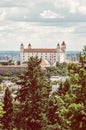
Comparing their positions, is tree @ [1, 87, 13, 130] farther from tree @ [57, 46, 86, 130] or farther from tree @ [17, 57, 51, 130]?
tree @ [57, 46, 86, 130]

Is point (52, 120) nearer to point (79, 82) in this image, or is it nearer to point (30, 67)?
point (30, 67)

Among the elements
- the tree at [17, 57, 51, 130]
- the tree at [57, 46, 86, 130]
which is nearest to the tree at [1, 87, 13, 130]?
the tree at [17, 57, 51, 130]

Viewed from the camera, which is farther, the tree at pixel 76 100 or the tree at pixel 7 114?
the tree at pixel 7 114

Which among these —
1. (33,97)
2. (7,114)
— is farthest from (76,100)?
(7,114)

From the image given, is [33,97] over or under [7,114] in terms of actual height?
over

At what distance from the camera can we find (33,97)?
2738cm

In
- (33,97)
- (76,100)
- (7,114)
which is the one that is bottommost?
(7,114)

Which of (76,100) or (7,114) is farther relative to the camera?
(7,114)

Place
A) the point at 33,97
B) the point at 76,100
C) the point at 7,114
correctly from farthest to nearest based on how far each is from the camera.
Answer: the point at 7,114, the point at 33,97, the point at 76,100

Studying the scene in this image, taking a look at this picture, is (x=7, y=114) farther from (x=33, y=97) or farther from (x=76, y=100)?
(x=76, y=100)

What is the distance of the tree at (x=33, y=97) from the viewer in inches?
1077

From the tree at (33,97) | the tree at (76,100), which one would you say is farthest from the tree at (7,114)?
the tree at (76,100)

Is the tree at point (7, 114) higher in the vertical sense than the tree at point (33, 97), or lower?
lower

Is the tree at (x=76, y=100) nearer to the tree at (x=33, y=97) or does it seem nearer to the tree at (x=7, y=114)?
the tree at (x=33, y=97)
